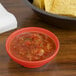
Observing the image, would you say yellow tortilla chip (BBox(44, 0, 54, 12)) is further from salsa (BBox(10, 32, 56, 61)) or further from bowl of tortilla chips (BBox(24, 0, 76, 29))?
salsa (BBox(10, 32, 56, 61))

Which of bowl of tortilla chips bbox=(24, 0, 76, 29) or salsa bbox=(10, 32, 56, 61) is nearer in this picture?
salsa bbox=(10, 32, 56, 61)

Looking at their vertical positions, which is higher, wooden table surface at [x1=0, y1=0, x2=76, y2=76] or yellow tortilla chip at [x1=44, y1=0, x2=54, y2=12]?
yellow tortilla chip at [x1=44, y1=0, x2=54, y2=12]

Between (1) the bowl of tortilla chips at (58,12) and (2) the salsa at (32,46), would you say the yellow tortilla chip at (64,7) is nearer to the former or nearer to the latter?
(1) the bowl of tortilla chips at (58,12)

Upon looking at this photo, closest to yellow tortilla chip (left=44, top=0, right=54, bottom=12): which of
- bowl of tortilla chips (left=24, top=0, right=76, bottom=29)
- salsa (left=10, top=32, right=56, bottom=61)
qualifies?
bowl of tortilla chips (left=24, top=0, right=76, bottom=29)

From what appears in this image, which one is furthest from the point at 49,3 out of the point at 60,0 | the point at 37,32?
the point at 37,32

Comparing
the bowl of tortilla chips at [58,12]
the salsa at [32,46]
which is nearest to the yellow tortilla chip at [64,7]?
the bowl of tortilla chips at [58,12]

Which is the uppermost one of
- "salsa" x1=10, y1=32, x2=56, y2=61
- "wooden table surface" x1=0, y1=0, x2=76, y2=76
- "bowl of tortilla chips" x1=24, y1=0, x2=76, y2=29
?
"bowl of tortilla chips" x1=24, y1=0, x2=76, y2=29

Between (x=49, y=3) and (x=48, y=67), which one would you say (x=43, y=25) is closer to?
(x=49, y=3)

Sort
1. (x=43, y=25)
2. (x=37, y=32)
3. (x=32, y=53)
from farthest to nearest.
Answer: (x=43, y=25) → (x=37, y=32) → (x=32, y=53)
